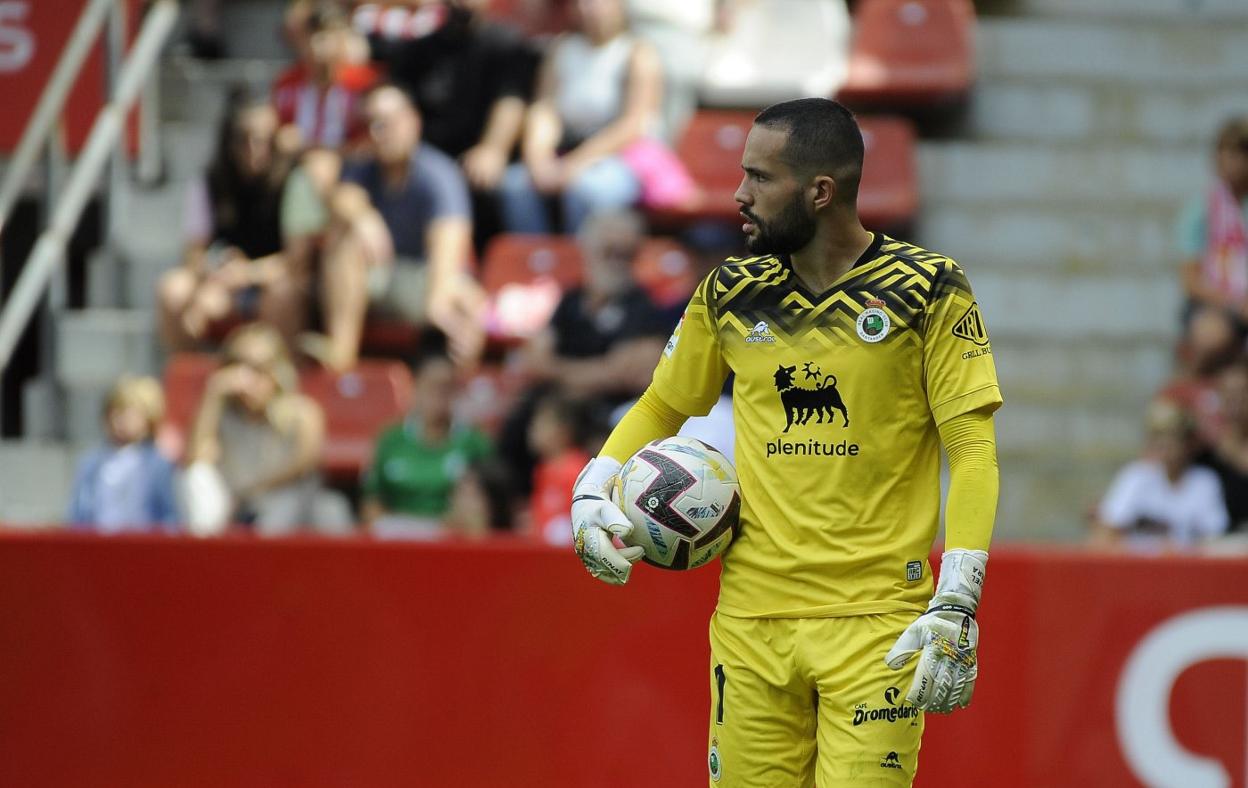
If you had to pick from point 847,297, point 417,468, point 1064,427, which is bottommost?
point 1064,427

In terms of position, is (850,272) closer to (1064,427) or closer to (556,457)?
(556,457)

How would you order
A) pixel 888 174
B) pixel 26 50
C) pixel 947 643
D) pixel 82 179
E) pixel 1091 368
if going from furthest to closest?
1. pixel 888 174
2. pixel 82 179
3. pixel 1091 368
4. pixel 26 50
5. pixel 947 643

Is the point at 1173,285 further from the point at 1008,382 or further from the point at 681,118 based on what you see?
the point at 681,118

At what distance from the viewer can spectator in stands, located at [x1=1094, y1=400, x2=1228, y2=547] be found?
8758 millimetres

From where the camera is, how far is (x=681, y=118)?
479 inches

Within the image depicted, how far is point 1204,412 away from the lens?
964cm

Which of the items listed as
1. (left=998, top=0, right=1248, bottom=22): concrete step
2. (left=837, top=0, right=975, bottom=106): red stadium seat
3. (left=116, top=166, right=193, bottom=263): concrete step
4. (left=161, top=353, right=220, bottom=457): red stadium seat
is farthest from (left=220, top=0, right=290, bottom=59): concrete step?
(left=998, top=0, right=1248, bottom=22): concrete step

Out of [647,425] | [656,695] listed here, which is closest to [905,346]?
[647,425]

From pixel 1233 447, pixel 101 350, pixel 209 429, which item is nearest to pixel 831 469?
pixel 1233 447

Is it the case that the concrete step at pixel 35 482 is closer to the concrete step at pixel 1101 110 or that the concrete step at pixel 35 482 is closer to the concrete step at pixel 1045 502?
the concrete step at pixel 1045 502

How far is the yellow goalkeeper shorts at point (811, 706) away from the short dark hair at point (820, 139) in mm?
1103

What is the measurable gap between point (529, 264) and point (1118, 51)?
4.35 m

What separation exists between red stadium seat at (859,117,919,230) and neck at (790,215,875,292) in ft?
21.1

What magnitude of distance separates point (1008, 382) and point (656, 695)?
454cm
